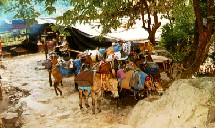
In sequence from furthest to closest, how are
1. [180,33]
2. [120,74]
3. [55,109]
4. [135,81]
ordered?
[180,33]
[55,109]
[120,74]
[135,81]

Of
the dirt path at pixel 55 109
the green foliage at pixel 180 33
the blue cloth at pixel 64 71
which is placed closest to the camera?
the dirt path at pixel 55 109

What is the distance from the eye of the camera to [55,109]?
9.77 m

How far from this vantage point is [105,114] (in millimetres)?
8898

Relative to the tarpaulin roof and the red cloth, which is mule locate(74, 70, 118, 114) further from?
the tarpaulin roof

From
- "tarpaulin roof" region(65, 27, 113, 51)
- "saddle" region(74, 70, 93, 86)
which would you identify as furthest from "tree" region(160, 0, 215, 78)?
"tarpaulin roof" region(65, 27, 113, 51)

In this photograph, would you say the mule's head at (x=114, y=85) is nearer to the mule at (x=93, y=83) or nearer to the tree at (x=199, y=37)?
the mule at (x=93, y=83)

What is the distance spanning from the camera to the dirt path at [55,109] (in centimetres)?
830

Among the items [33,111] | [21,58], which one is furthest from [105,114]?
[21,58]

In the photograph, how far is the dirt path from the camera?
8.30 m

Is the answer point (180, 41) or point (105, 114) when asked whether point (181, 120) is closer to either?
point (105, 114)

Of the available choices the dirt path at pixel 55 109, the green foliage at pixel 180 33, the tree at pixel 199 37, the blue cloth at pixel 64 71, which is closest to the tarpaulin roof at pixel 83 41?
the dirt path at pixel 55 109

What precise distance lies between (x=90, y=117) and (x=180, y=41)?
7239mm

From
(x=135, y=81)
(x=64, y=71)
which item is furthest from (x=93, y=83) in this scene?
(x=64, y=71)

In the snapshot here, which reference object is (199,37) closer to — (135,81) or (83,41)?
(135,81)
